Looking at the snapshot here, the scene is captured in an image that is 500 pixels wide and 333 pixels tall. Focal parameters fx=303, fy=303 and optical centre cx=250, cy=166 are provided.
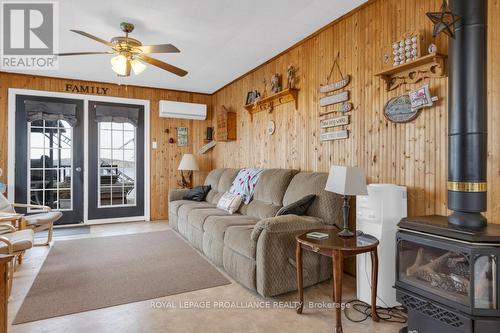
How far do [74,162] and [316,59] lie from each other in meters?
4.41

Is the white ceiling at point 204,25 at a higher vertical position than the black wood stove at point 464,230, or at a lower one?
higher

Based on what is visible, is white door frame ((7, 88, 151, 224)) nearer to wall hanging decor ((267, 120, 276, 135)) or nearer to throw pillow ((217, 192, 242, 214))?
throw pillow ((217, 192, 242, 214))

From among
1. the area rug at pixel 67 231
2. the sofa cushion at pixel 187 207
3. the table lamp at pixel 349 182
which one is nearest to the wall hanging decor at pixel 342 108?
the table lamp at pixel 349 182

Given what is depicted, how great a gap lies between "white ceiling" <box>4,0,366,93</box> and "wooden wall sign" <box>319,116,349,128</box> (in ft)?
3.31

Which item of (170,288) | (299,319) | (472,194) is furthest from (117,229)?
(472,194)

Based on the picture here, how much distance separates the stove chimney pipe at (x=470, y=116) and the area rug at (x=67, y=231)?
196 inches

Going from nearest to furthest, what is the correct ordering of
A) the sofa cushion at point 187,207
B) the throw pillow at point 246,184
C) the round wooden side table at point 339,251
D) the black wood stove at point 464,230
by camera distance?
the black wood stove at point 464,230 < the round wooden side table at point 339,251 < the throw pillow at point 246,184 < the sofa cushion at point 187,207

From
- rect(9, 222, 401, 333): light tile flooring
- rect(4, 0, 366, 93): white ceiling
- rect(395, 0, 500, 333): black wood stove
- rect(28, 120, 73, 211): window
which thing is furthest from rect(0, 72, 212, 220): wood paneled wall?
rect(395, 0, 500, 333): black wood stove

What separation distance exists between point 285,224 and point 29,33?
341cm

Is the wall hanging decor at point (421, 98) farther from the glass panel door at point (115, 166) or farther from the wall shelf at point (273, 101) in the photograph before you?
the glass panel door at point (115, 166)

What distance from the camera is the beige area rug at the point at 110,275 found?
7.84 ft

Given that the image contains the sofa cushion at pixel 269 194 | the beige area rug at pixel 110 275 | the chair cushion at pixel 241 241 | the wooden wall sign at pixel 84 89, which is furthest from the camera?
the wooden wall sign at pixel 84 89

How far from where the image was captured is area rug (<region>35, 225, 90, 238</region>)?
4.60 metres

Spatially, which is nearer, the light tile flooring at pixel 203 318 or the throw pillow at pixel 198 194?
the light tile flooring at pixel 203 318
